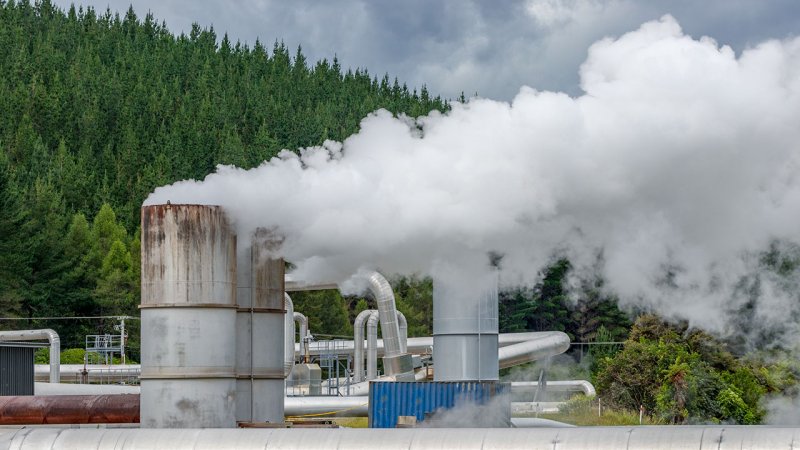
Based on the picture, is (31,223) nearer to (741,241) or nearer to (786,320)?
(786,320)

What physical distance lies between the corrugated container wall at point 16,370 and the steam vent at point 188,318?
703 inches

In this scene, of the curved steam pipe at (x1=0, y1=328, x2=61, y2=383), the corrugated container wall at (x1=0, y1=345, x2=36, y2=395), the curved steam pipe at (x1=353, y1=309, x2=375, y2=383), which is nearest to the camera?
the corrugated container wall at (x1=0, y1=345, x2=36, y2=395)

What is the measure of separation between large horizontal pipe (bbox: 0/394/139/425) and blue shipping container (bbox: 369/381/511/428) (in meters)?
7.06

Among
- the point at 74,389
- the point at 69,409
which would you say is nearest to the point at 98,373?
the point at 74,389

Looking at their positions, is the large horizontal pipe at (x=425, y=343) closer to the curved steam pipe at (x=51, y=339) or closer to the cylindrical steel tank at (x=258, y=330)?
the curved steam pipe at (x=51, y=339)

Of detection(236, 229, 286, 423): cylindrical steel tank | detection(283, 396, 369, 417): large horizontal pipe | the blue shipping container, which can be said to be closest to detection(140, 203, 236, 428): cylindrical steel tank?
detection(236, 229, 286, 423): cylindrical steel tank

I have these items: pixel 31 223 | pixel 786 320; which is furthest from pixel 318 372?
pixel 31 223

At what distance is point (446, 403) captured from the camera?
3114 cm

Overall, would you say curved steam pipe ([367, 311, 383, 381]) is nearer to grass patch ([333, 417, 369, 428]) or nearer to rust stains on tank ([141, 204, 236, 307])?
grass patch ([333, 417, 369, 428])

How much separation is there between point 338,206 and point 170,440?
880 cm

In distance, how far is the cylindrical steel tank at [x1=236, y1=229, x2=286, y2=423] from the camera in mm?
32928

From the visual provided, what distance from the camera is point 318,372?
60094 millimetres

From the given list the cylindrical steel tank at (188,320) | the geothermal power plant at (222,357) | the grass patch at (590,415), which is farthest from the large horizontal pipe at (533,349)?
the cylindrical steel tank at (188,320)

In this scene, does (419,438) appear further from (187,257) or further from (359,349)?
(359,349)
